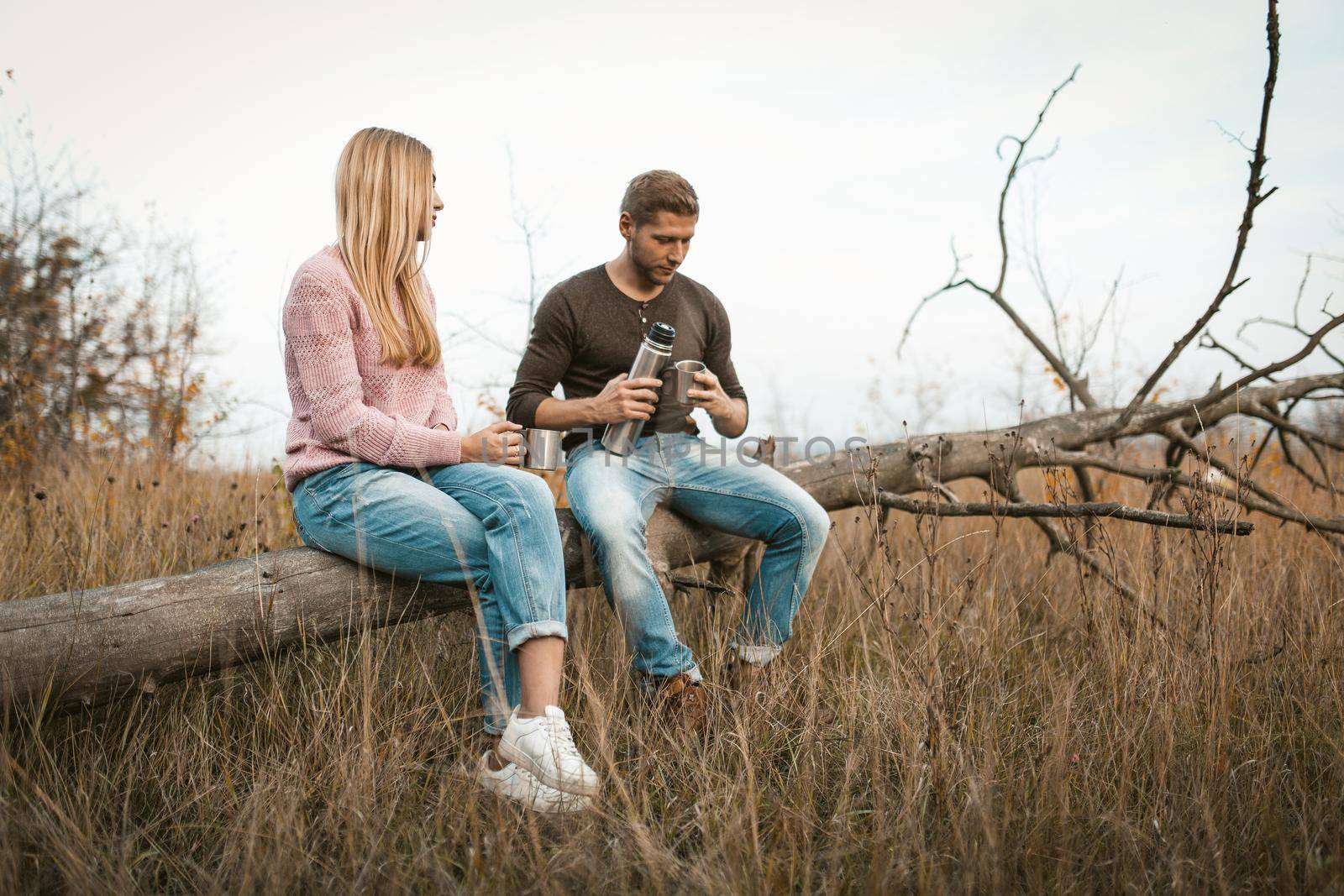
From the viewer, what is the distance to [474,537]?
2420mm

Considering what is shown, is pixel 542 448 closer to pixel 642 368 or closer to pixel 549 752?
pixel 642 368

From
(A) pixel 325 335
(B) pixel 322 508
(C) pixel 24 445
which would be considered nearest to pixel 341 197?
(A) pixel 325 335

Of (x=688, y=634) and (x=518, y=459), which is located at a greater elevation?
(x=518, y=459)

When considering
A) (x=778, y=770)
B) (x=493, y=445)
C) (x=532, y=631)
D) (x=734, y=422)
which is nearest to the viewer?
(x=532, y=631)

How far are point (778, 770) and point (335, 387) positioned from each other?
5.34 feet

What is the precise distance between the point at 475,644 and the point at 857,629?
66.0 inches

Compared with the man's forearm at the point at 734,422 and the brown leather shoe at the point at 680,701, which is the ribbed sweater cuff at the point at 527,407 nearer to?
the man's forearm at the point at 734,422

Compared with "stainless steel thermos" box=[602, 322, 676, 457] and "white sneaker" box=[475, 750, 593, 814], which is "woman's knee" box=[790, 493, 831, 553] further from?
"white sneaker" box=[475, 750, 593, 814]

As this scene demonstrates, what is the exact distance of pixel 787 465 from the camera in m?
4.00

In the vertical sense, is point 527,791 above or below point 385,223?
below

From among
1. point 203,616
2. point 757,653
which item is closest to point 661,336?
point 757,653

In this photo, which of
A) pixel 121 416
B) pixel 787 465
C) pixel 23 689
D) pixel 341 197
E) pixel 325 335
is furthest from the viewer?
pixel 121 416

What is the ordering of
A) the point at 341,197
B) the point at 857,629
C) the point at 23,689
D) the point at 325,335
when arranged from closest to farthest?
the point at 23,689 < the point at 325,335 < the point at 341,197 < the point at 857,629

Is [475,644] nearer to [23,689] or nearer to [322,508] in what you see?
[322,508]
